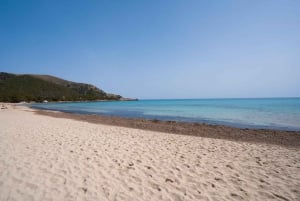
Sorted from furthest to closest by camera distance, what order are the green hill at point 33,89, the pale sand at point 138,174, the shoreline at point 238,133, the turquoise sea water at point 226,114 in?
the green hill at point 33,89 → the turquoise sea water at point 226,114 → the shoreline at point 238,133 → the pale sand at point 138,174

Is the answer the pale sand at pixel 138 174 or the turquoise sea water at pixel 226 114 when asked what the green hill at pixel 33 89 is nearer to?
the turquoise sea water at pixel 226 114

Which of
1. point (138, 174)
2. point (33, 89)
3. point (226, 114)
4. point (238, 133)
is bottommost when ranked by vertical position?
point (238, 133)

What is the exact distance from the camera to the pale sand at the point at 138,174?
441 centimetres

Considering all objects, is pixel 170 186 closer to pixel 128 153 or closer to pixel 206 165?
pixel 206 165

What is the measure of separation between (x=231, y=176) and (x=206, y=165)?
3.18ft

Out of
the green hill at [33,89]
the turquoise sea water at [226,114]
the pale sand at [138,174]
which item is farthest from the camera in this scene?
the green hill at [33,89]

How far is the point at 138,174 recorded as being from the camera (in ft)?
17.9

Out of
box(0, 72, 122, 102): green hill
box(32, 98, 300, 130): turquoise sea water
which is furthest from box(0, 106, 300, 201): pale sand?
box(0, 72, 122, 102): green hill

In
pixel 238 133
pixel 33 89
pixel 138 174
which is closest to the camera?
pixel 138 174

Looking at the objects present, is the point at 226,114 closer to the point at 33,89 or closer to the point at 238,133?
the point at 238,133

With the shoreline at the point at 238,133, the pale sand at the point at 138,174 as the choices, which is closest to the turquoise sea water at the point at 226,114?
the shoreline at the point at 238,133

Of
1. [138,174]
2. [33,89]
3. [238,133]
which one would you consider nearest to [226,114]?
[238,133]

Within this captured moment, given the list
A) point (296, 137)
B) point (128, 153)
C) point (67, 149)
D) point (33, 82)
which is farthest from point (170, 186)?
point (33, 82)

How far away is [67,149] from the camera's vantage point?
753 centimetres
